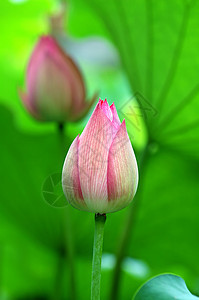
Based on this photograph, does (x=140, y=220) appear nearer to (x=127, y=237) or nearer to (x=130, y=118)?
(x=127, y=237)

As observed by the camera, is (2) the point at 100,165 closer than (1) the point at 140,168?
Yes

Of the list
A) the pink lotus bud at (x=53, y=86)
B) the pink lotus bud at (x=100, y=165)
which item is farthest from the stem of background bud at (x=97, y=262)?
the pink lotus bud at (x=53, y=86)

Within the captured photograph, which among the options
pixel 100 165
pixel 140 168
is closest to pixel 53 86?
pixel 140 168

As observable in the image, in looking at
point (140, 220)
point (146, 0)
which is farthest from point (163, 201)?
point (146, 0)

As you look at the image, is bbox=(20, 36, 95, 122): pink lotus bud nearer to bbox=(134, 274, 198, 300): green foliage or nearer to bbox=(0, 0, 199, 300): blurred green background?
bbox=(0, 0, 199, 300): blurred green background

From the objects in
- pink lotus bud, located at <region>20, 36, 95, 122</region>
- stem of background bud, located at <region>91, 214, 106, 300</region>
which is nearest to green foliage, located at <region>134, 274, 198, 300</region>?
stem of background bud, located at <region>91, 214, 106, 300</region>

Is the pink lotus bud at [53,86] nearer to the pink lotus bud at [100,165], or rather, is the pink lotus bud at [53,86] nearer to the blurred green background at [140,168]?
the blurred green background at [140,168]

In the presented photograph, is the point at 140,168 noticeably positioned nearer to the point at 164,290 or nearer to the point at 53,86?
the point at 53,86
